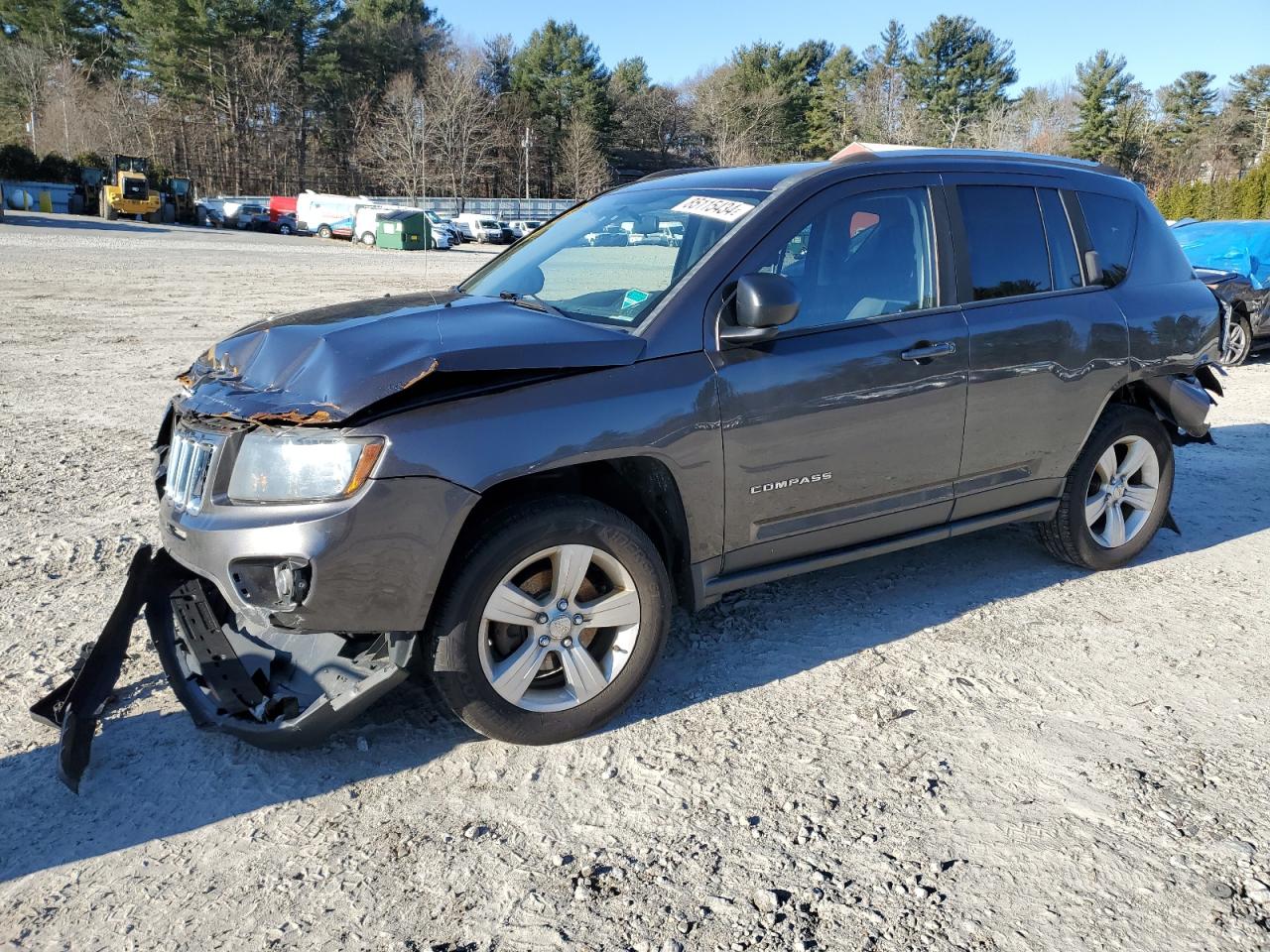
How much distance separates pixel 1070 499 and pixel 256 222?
60.7 metres

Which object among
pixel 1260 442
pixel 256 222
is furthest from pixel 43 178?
pixel 1260 442

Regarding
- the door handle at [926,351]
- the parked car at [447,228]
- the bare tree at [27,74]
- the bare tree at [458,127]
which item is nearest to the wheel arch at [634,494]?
the door handle at [926,351]

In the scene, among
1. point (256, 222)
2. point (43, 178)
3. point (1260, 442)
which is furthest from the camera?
point (43, 178)

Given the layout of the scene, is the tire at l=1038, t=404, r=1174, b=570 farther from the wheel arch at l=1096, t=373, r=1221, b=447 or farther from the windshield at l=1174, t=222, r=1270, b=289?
the windshield at l=1174, t=222, r=1270, b=289

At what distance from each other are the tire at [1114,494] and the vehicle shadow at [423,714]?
0.65 ft

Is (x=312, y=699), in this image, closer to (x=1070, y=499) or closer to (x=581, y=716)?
(x=581, y=716)

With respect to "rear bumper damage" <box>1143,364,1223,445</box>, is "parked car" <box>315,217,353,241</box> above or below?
above

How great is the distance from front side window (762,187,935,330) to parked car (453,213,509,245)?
173 ft

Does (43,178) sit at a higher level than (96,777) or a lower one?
higher

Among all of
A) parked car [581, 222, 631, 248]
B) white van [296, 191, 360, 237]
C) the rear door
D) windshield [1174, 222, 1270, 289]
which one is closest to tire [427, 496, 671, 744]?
parked car [581, 222, 631, 248]

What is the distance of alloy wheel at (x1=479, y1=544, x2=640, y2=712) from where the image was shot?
3275mm

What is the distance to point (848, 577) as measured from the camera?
16.3 feet

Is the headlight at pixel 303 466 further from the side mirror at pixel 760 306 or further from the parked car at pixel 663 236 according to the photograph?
the parked car at pixel 663 236

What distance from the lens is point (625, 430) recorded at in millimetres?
3332
